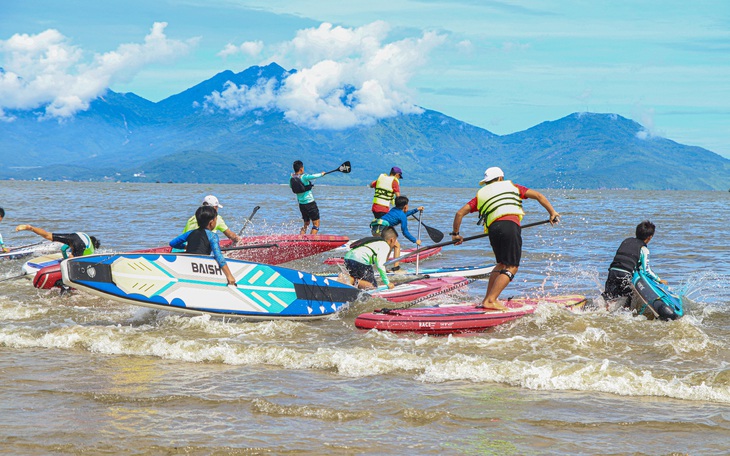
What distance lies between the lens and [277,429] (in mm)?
5973

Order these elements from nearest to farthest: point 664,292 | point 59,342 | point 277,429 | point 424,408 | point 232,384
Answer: point 277,429
point 424,408
point 232,384
point 59,342
point 664,292

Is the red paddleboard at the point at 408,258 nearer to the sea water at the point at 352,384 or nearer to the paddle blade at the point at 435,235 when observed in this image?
the paddle blade at the point at 435,235

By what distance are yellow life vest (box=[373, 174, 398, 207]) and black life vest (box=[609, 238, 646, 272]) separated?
696 centimetres

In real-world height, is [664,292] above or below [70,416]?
above

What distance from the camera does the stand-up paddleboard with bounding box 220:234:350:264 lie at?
1711cm

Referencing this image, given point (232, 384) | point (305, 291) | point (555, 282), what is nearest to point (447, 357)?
point (232, 384)

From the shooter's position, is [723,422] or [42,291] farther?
[42,291]

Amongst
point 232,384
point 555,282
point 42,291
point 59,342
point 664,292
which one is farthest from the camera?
point 555,282

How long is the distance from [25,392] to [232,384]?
1915mm

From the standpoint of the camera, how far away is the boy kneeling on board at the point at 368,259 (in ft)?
37.8

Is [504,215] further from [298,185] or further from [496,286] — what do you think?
[298,185]

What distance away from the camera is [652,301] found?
1035 centimetres

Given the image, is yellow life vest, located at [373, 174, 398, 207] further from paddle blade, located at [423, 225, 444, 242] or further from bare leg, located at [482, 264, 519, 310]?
bare leg, located at [482, 264, 519, 310]

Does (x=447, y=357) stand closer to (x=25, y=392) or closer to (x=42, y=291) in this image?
(x=25, y=392)
